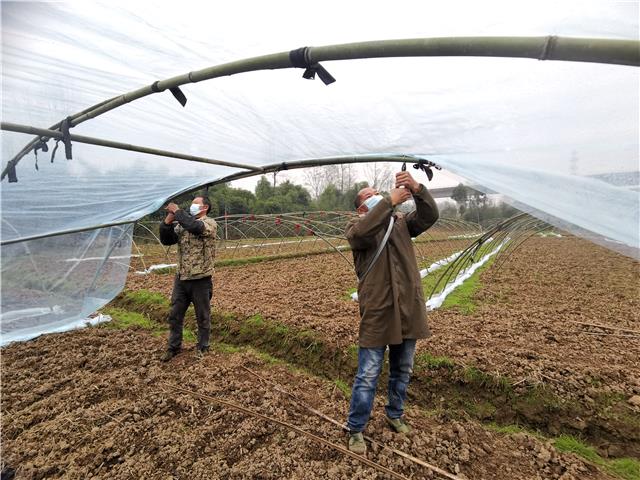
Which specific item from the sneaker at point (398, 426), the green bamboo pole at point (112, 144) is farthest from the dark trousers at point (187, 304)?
the sneaker at point (398, 426)

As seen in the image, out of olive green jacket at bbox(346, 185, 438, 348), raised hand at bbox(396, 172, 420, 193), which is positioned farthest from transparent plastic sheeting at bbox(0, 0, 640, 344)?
olive green jacket at bbox(346, 185, 438, 348)

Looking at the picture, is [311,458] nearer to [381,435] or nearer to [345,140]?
[381,435]

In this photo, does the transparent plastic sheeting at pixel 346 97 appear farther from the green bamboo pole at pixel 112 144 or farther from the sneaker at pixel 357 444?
the sneaker at pixel 357 444

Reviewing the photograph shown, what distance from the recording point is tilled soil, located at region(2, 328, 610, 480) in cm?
216

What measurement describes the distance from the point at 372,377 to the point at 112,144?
2.47 metres

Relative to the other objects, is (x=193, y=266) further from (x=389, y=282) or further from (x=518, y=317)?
(x=518, y=317)

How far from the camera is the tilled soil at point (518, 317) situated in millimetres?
3162

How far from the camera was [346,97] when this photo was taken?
188 cm

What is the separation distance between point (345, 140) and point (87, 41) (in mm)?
1499

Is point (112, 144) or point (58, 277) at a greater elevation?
point (112, 144)

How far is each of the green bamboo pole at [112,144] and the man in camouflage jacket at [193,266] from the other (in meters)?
0.77

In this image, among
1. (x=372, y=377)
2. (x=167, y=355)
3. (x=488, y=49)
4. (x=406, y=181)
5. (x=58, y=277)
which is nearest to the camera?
(x=488, y=49)

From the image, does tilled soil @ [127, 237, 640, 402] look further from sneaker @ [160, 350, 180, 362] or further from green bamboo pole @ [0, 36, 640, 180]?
green bamboo pole @ [0, 36, 640, 180]

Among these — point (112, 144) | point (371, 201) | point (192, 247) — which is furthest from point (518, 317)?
point (112, 144)
